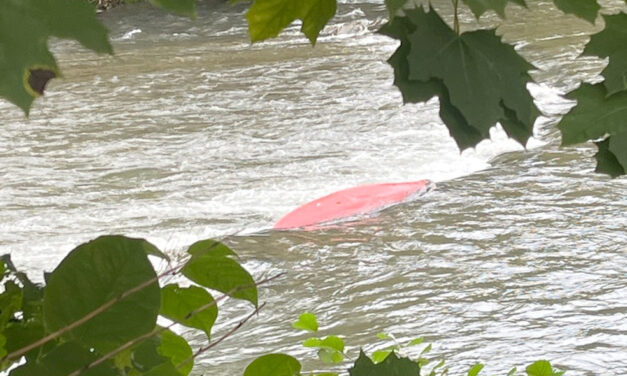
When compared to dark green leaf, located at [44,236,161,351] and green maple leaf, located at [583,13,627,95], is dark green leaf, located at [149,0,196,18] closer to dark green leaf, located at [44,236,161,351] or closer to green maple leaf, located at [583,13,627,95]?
dark green leaf, located at [44,236,161,351]

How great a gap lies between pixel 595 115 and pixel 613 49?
51mm

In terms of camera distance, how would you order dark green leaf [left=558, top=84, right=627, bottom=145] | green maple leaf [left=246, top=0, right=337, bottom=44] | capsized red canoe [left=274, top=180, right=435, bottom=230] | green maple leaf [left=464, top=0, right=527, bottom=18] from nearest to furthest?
green maple leaf [left=464, top=0, right=527, bottom=18] → green maple leaf [left=246, top=0, right=337, bottom=44] → dark green leaf [left=558, top=84, right=627, bottom=145] → capsized red canoe [left=274, top=180, right=435, bottom=230]

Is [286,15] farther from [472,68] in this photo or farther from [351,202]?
[351,202]

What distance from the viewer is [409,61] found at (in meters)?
0.62

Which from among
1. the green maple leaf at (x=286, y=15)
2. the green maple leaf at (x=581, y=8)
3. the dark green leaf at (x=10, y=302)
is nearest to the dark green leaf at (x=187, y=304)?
the dark green leaf at (x=10, y=302)

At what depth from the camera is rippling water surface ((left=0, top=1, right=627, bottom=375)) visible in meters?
5.36

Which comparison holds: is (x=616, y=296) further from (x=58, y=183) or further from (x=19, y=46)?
(x=19, y=46)

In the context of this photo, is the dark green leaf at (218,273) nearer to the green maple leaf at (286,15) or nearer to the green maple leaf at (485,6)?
the green maple leaf at (286,15)

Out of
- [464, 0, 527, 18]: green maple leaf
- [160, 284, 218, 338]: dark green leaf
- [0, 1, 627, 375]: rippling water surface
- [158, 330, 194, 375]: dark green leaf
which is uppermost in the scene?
[464, 0, 527, 18]: green maple leaf

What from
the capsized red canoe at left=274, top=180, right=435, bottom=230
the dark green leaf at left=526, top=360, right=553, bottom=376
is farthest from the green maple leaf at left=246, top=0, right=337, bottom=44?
the capsized red canoe at left=274, top=180, right=435, bottom=230

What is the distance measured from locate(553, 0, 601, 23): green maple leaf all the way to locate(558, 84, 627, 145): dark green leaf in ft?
0.47

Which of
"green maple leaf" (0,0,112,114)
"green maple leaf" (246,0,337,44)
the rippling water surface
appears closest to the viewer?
"green maple leaf" (0,0,112,114)

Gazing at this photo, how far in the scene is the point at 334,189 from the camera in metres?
7.45

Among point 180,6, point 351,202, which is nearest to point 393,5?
point 180,6
